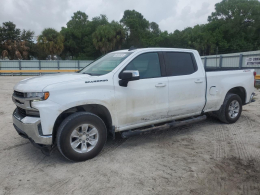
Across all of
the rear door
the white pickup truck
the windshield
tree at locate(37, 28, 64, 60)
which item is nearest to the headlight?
the white pickup truck

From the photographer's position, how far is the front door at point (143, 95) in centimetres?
412

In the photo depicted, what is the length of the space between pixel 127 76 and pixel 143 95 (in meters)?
0.56

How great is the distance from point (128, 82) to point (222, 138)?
94.7 inches

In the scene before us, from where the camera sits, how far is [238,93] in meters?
6.17

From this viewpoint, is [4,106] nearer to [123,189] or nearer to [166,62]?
[166,62]

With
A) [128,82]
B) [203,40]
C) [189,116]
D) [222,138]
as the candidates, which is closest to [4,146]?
[128,82]

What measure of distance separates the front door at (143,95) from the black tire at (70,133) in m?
0.43

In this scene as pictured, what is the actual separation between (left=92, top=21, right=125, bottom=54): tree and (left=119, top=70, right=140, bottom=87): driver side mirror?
124ft

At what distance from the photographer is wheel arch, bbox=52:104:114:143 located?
379 centimetres

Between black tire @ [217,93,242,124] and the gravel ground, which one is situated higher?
black tire @ [217,93,242,124]

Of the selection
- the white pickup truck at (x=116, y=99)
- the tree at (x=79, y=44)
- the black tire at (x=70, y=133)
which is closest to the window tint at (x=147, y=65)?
the white pickup truck at (x=116, y=99)

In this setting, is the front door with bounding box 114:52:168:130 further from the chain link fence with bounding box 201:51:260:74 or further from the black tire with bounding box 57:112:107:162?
the chain link fence with bounding box 201:51:260:74

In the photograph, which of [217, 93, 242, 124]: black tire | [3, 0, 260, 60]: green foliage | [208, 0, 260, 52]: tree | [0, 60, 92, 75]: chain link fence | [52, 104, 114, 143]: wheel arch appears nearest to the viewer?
[52, 104, 114, 143]: wheel arch

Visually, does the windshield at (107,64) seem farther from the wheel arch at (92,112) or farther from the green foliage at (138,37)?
the green foliage at (138,37)
